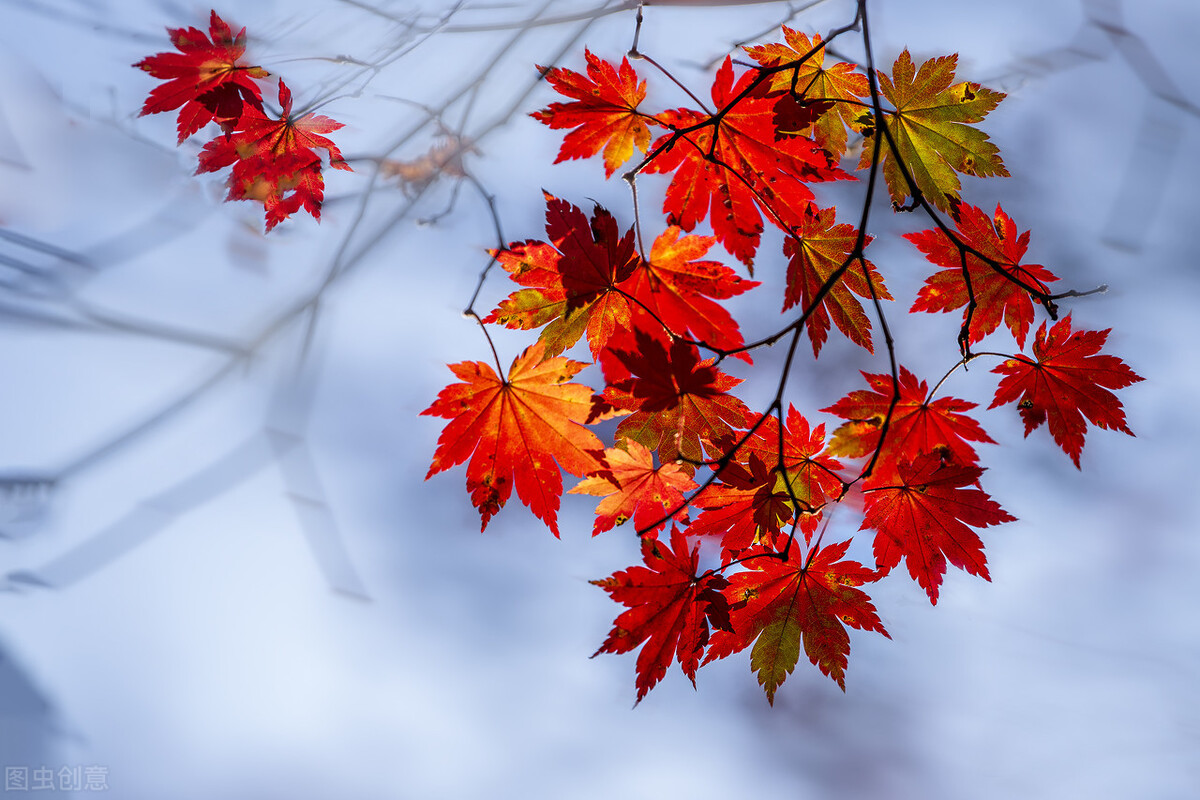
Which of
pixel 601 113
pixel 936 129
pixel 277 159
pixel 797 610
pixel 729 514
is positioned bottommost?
pixel 797 610

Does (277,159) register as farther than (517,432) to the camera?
Yes

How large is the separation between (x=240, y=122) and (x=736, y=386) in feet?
2.81

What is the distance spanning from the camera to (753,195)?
2.42 feet

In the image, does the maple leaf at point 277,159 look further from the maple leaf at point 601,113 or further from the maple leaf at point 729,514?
the maple leaf at point 729,514

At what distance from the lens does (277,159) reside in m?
0.92

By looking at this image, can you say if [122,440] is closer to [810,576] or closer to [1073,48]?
[810,576]

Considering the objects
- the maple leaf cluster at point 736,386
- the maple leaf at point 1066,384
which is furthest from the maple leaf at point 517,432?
the maple leaf at point 1066,384

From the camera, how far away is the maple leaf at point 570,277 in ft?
2.12

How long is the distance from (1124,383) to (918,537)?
1.11 feet

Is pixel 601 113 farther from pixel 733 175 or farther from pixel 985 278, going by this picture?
pixel 985 278

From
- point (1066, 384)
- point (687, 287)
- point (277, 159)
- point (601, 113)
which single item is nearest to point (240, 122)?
point (277, 159)

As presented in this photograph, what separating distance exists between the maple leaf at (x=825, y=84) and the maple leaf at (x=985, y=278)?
195mm

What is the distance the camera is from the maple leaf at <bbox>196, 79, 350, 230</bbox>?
2.93 ft

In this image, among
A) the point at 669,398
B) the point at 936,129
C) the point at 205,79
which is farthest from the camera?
the point at 205,79
